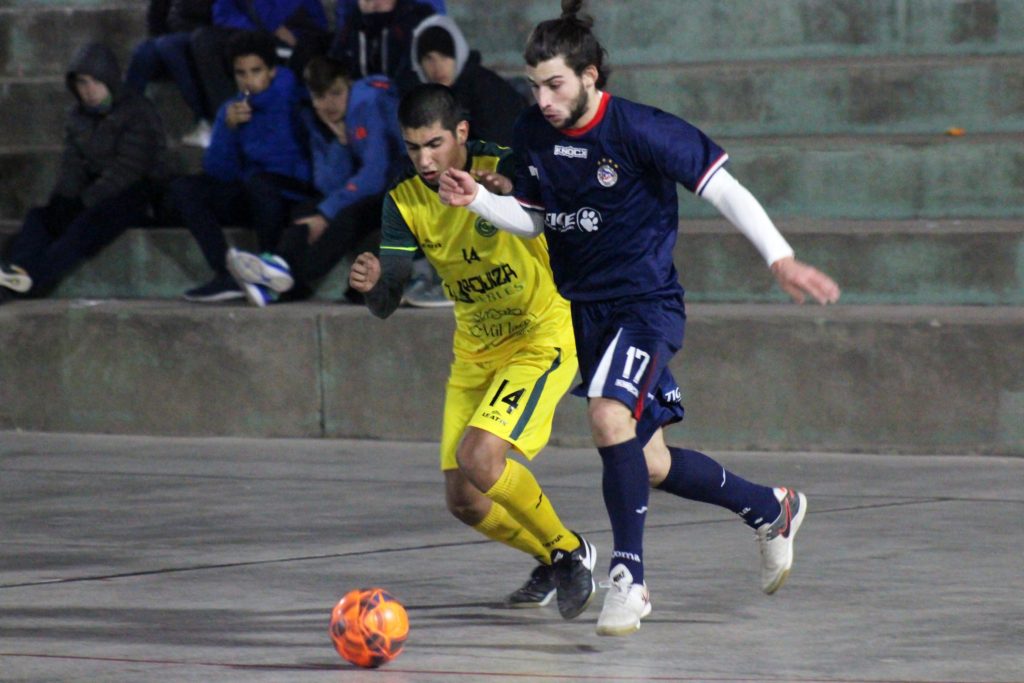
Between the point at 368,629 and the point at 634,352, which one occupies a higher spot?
the point at 634,352

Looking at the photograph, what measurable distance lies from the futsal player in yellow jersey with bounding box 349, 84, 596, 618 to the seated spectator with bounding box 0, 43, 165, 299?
567 cm

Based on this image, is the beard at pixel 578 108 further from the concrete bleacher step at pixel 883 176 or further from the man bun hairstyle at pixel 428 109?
the concrete bleacher step at pixel 883 176

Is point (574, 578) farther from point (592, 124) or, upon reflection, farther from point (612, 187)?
Answer: point (592, 124)

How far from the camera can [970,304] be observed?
1020cm

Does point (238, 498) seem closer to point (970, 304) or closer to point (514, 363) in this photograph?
point (514, 363)

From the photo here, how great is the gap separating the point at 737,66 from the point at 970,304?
2811 millimetres

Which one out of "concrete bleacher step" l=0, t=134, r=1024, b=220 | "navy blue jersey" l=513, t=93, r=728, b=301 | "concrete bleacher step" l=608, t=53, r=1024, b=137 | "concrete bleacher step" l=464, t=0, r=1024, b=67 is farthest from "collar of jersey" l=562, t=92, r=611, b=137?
"concrete bleacher step" l=464, t=0, r=1024, b=67

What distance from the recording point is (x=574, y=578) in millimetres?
6188

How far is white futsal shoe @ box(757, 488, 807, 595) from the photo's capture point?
634 centimetres

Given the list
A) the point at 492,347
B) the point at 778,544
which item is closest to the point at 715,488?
the point at 778,544

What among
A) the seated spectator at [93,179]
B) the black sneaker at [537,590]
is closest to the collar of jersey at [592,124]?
the black sneaker at [537,590]

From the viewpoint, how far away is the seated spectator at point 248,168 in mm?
11258

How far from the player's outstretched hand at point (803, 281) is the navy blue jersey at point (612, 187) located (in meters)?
0.40

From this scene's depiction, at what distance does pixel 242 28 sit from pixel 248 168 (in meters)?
1.60
